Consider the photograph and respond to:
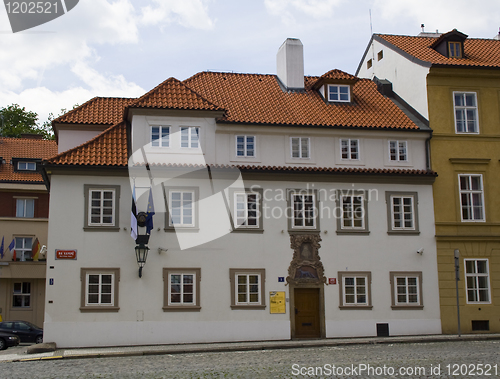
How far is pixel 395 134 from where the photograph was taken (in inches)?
1086

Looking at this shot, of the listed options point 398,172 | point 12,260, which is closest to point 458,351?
point 398,172

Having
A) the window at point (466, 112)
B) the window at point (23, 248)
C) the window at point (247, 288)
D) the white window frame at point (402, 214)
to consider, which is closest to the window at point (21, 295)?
the window at point (23, 248)

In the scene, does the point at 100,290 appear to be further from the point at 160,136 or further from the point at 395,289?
the point at 395,289

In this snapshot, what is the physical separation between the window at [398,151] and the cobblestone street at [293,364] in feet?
29.3

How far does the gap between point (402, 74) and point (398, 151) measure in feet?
16.3

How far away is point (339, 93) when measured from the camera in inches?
1182

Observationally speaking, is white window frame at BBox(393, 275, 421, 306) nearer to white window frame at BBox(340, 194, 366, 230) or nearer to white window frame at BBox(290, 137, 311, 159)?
white window frame at BBox(340, 194, 366, 230)

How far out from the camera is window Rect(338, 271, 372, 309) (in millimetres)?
25859

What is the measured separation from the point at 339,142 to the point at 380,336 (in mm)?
8416

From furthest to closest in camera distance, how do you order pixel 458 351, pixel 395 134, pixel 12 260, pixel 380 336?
1. pixel 12 260
2. pixel 395 134
3. pixel 380 336
4. pixel 458 351

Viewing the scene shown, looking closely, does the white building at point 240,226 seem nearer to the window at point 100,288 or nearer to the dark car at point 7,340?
the window at point 100,288

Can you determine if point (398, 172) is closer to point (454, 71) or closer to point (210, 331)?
point (454, 71)

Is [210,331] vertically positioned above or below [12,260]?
below

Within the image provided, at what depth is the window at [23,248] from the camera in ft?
130
